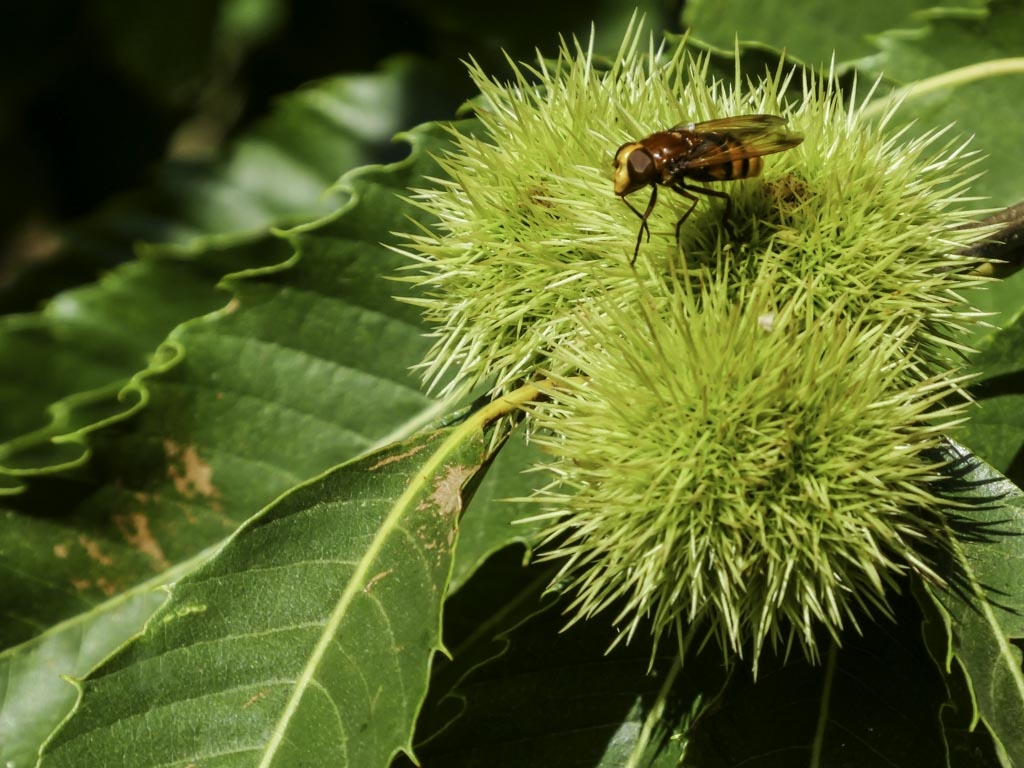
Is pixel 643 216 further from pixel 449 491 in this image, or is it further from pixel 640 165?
pixel 449 491

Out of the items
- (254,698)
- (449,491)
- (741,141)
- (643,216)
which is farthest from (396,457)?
(741,141)

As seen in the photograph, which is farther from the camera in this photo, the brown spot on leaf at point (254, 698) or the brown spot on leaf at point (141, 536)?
the brown spot on leaf at point (141, 536)

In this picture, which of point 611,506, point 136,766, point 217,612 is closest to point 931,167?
point 611,506

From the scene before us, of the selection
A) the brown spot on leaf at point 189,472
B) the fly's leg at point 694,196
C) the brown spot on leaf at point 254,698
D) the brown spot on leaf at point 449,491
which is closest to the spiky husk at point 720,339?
the fly's leg at point 694,196

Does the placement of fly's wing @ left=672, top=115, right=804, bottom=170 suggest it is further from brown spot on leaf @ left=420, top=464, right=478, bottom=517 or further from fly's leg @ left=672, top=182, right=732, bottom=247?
brown spot on leaf @ left=420, top=464, right=478, bottom=517

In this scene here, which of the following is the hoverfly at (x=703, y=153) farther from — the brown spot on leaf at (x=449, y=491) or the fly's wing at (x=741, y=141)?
the brown spot on leaf at (x=449, y=491)

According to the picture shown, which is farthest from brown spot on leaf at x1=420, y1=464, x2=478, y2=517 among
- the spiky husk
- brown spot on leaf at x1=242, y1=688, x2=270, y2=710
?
brown spot on leaf at x1=242, y1=688, x2=270, y2=710
